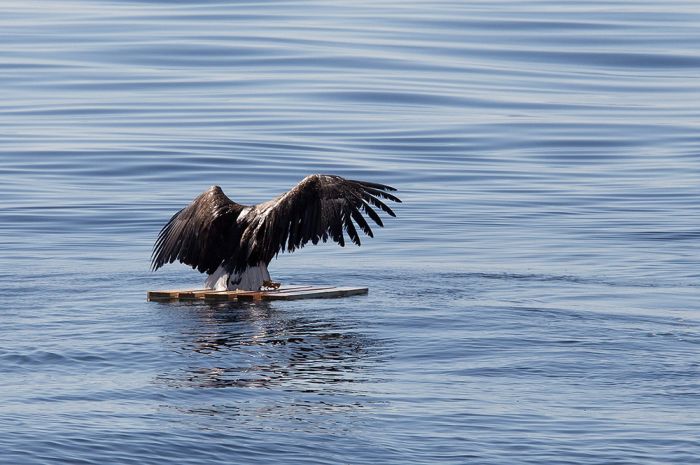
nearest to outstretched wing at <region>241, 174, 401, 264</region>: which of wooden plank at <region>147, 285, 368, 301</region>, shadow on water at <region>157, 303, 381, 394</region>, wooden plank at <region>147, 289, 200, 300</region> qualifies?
wooden plank at <region>147, 285, 368, 301</region>

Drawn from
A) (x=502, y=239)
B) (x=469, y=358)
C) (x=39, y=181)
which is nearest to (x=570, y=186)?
(x=502, y=239)

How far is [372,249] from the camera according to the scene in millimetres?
19188

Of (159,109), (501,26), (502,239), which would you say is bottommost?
(502,239)

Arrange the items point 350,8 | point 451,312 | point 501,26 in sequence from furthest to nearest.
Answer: point 350,8, point 501,26, point 451,312

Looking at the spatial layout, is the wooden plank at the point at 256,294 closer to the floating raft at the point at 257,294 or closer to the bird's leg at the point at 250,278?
the floating raft at the point at 257,294

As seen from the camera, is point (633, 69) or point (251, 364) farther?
point (633, 69)

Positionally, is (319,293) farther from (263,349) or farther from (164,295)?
(263,349)

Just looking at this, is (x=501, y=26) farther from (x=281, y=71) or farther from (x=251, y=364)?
(x=251, y=364)

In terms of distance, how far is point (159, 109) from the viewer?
109 feet

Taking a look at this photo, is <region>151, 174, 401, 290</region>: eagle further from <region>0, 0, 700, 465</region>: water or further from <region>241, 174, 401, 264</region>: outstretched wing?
<region>0, 0, 700, 465</region>: water

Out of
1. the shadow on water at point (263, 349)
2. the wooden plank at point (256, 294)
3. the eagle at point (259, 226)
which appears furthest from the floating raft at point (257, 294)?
the eagle at point (259, 226)

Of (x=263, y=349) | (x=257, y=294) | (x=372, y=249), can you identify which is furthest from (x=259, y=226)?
(x=372, y=249)

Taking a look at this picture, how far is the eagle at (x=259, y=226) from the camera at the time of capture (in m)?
15.2

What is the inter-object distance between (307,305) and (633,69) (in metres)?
26.5
